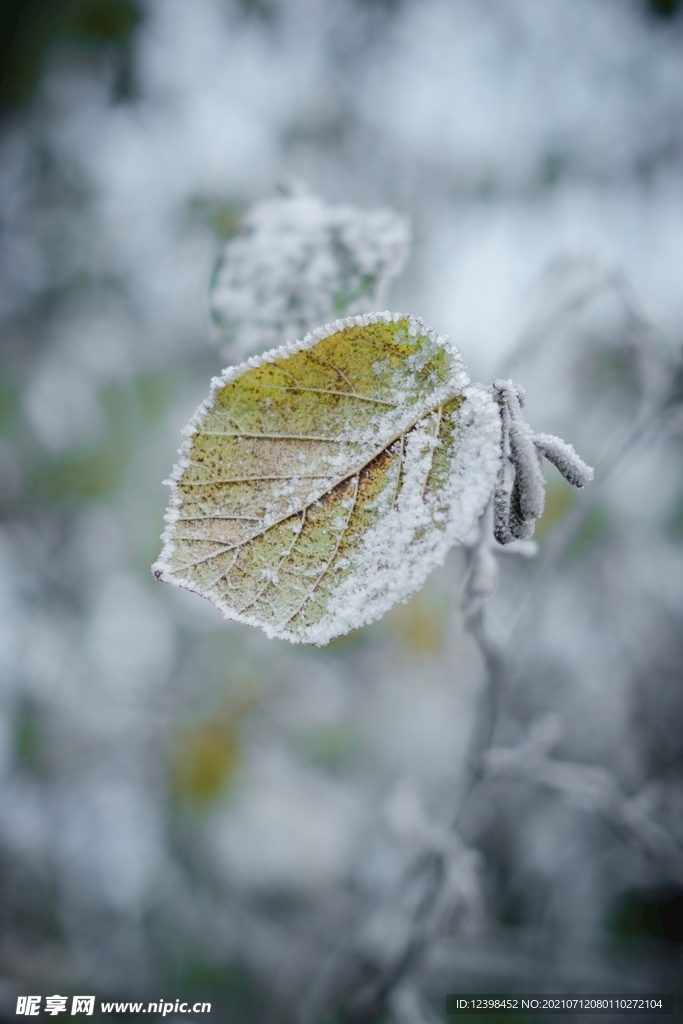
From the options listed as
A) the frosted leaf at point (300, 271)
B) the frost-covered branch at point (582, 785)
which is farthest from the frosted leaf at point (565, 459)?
the frost-covered branch at point (582, 785)

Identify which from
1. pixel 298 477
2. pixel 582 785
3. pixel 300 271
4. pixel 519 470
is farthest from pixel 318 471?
pixel 582 785

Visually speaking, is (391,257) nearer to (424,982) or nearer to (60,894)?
(424,982)

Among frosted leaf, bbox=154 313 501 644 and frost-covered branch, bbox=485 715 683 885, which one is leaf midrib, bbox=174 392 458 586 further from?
frost-covered branch, bbox=485 715 683 885

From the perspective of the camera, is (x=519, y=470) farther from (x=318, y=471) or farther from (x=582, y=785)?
(x=582, y=785)

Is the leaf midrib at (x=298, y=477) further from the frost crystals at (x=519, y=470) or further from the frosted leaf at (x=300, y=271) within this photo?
the frosted leaf at (x=300, y=271)

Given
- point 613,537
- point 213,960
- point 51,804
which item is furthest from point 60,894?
point 613,537
